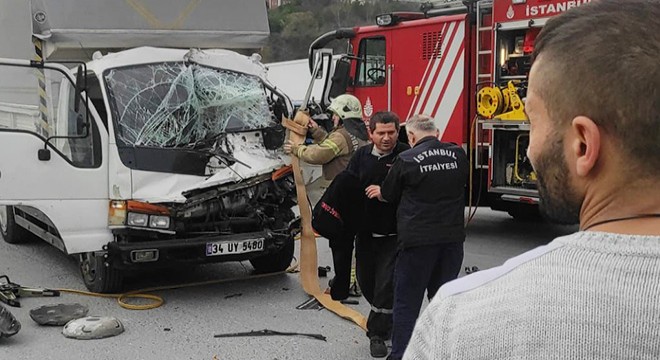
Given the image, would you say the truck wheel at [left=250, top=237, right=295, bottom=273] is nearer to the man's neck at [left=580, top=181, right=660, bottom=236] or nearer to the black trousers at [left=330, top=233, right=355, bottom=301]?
the black trousers at [left=330, top=233, right=355, bottom=301]

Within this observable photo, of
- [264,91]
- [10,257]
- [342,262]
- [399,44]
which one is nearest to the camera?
[342,262]

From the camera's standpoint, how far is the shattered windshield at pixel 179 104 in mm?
6414

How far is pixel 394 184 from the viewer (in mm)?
4504

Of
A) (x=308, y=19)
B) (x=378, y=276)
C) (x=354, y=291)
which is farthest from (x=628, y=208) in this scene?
(x=308, y=19)

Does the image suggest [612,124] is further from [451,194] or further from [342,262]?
[342,262]

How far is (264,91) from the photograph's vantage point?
732 centimetres

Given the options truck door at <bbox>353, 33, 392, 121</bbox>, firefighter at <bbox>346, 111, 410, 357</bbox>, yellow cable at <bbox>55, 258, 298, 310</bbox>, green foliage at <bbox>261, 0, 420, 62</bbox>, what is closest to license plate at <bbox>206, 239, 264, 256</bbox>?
yellow cable at <bbox>55, 258, 298, 310</bbox>

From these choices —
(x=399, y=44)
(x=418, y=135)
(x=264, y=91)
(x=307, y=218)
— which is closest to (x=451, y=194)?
(x=418, y=135)

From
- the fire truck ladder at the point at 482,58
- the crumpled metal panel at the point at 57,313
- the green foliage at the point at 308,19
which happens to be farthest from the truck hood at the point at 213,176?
the green foliage at the point at 308,19

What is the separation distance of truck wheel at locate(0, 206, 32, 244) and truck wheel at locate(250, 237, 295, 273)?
128 inches

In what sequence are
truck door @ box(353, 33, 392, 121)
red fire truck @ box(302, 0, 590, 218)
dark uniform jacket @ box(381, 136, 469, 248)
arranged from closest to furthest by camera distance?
dark uniform jacket @ box(381, 136, 469, 248)
red fire truck @ box(302, 0, 590, 218)
truck door @ box(353, 33, 392, 121)

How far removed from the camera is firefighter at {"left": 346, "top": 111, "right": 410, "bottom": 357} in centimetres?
488

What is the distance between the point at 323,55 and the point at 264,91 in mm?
757

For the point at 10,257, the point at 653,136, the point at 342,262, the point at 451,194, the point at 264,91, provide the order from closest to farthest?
the point at 653,136
the point at 451,194
the point at 342,262
the point at 264,91
the point at 10,257
